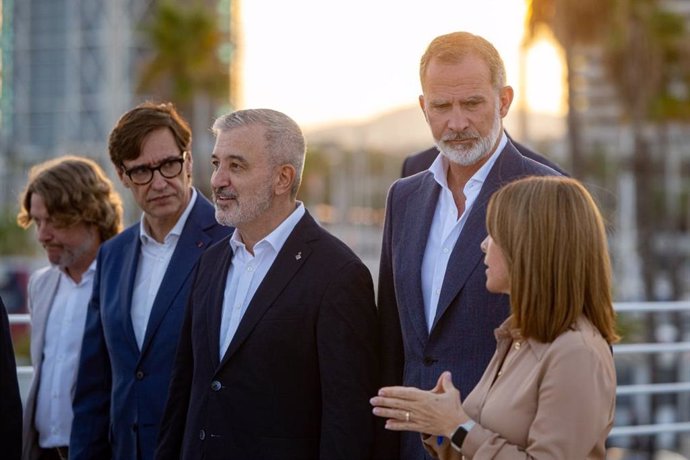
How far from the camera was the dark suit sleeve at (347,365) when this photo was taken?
12.0ft

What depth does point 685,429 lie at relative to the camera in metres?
6.92

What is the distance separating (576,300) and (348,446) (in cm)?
100

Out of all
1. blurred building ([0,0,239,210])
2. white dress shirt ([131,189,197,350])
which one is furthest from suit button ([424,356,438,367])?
blurred building ([0,0,239,210])

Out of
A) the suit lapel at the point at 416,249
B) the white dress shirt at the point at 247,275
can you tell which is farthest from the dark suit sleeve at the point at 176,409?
the suit lapel at the point at 416,249

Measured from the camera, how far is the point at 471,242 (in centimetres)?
370

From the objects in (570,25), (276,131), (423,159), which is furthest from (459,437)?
(570,25)

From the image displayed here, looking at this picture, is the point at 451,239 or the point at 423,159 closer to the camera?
the point at 451,239

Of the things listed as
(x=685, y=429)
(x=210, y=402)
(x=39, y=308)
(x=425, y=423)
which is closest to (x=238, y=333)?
(x=210, y=402)

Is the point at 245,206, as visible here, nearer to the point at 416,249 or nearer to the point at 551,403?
the point at 416,249

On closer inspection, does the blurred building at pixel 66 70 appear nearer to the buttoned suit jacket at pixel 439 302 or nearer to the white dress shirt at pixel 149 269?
the white dress shirt at pixel 149 269

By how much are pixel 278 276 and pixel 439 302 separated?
0.54 metres

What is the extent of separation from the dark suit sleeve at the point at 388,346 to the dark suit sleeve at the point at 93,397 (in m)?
1.25

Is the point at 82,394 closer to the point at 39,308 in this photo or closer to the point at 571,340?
the point at 39,308

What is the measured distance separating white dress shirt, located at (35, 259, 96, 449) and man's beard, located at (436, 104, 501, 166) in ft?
6.35
